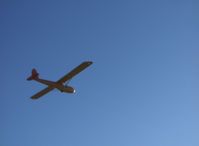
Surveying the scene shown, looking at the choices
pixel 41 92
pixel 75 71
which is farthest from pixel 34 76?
pixel 75 71

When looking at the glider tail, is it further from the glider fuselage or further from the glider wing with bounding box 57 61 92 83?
the glider wing with bounding box 57 61 92 83

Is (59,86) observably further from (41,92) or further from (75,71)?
(41,92)

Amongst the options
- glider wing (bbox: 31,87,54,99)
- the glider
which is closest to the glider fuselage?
the glider

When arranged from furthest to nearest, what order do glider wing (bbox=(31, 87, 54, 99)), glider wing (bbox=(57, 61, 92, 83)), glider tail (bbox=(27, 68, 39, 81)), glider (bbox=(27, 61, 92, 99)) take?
glider wing (bbox=(31, 87, 54, 99)) → glider tail (bbox=(27, 68, 39, 81)) → glider (bbox=(27, 61, 92, 99)) → glider wing (bbox=(57, 61, 92, 83))

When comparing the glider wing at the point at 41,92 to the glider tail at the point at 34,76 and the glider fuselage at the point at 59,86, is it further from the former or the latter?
the glider tail at the point at 34,76

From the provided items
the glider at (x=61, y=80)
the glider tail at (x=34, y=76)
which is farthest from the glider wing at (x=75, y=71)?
the glider tail at (x=34, y=76)

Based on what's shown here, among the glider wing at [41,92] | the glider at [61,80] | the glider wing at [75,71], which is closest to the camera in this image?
the glider wing at [75,71]

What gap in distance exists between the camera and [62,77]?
61312 millimetres

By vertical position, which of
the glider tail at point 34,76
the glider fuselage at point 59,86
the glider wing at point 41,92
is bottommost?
the glider fuselage at point 59,86

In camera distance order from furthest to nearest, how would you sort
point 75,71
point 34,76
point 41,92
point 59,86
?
1. point 41,92
2. point 34,76
3. point 59,86
4. point 75,71

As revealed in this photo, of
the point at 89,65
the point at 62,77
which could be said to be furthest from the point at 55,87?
the point at 89,65

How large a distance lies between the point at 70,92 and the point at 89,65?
4.85m

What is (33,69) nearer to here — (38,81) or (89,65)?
(38,81)

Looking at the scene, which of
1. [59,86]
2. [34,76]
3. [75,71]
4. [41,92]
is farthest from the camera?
[41,92]
